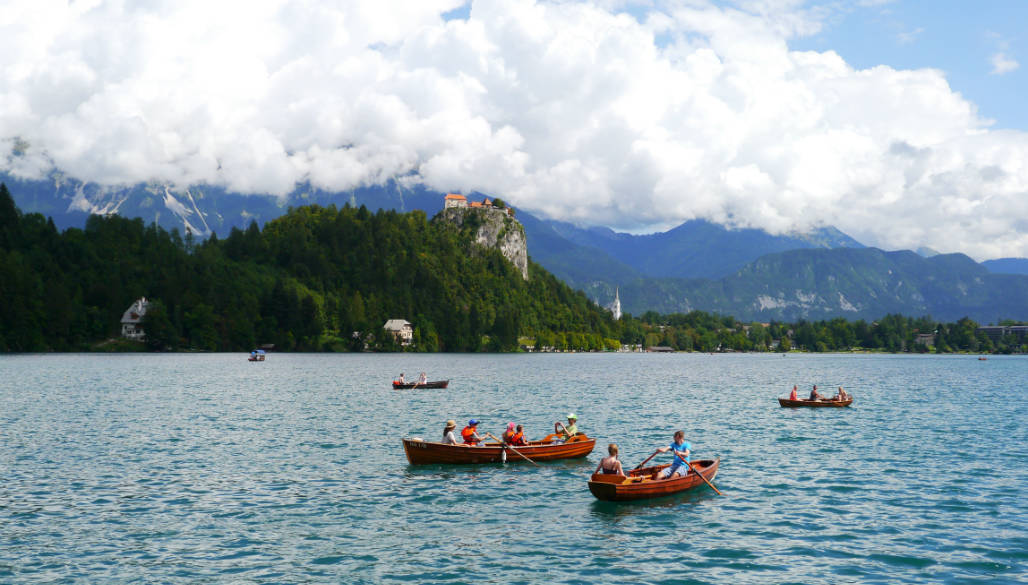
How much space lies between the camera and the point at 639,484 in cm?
3503

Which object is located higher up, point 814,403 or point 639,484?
point 639,484

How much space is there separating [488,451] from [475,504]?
9.98 m

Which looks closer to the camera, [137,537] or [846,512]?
[137,537]

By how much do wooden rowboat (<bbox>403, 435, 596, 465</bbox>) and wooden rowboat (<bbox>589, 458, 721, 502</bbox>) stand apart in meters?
9.85

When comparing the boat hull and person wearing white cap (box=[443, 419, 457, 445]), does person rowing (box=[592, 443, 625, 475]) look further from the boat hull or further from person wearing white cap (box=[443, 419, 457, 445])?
the boat hull

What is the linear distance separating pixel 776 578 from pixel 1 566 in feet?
83.6

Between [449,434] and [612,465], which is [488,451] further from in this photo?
[612,465]

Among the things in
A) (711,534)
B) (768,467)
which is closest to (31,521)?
(711,534)

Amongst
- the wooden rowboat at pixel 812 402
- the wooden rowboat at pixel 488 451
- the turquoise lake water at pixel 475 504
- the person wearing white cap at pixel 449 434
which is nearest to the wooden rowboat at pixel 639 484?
the turquoise lake water at pixel 475 504

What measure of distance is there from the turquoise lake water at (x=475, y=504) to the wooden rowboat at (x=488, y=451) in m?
0.80

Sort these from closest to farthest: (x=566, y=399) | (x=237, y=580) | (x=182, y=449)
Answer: (x=237, y=580) → (x=182, y=449) → (x=566, y=399)

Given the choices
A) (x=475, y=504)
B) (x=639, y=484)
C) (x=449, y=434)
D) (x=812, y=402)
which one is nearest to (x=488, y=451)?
(x=449, y=434)

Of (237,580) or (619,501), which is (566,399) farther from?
(237,580)

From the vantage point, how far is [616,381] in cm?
13788
